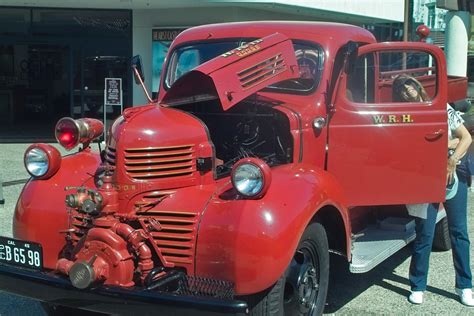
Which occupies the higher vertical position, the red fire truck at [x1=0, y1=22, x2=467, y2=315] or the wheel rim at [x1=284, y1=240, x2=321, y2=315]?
the red fire truck at [x1=0, y1=22, x2=467, y2=315]

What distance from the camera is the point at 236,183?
11.2 ft

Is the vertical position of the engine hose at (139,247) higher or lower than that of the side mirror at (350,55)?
lower

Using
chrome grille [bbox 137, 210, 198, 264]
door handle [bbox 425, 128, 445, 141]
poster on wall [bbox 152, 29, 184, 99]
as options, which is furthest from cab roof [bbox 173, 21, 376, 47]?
poster on wall [bbox 152, 29, 184, 99]

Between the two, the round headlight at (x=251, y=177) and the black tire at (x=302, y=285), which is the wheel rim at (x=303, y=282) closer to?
the black tire at (x=302, y=285)

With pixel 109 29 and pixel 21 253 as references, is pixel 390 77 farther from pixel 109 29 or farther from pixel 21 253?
pixel 109 29

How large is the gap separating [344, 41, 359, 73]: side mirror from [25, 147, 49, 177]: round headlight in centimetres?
234

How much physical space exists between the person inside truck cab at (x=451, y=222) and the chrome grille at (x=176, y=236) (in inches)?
82.4

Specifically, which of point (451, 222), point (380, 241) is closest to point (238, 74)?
point (380, 241)

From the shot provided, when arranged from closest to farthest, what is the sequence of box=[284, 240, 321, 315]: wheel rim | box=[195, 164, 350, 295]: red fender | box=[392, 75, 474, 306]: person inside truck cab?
box=[195, 164, 350, 295]: red fender < box=[284, 240, 321, 315]: wheel rim < box=[392, 75, 474, 306]: person inside truck cab

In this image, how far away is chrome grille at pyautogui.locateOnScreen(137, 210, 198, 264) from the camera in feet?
11.3

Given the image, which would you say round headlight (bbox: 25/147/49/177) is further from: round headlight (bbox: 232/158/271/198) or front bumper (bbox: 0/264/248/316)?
round headlight (bbox: 232/158/271/198)

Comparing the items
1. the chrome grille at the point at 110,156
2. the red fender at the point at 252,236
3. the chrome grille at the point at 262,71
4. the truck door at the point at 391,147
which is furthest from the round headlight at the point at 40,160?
the truck door at the point at 391,147

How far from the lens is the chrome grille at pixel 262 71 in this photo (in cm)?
400

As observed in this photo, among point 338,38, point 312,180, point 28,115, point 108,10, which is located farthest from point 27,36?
point 312,180
